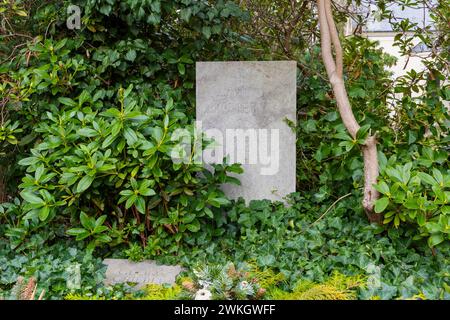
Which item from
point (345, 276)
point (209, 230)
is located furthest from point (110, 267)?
point (345, 276)

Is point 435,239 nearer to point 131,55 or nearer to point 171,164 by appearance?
point 171,164

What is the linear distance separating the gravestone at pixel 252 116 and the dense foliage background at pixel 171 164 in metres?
0.15

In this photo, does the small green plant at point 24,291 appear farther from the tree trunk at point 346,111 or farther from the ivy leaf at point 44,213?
the tree trunk at point 346,111

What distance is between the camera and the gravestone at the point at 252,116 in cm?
350

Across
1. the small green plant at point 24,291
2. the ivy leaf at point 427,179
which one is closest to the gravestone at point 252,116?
the ivy leaf at point 427,179

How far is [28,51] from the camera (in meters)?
3.55

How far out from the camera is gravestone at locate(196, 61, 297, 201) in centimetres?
350

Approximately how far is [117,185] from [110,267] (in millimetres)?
489

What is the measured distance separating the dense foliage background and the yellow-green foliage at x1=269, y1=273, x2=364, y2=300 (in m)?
0.08

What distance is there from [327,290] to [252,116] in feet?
5.28

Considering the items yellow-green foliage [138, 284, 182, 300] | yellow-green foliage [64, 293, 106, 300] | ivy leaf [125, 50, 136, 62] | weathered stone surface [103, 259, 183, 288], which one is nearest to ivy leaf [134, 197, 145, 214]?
weathered stone surface [103, 259, 183, 288]

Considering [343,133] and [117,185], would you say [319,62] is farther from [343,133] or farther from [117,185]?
[117,185]

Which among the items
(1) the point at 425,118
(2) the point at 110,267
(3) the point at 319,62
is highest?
(3) the point at 319,62

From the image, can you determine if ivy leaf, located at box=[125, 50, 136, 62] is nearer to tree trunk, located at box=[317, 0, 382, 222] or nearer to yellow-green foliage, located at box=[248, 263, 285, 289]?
tree trunk, located at box=[317, 0, 382, 222]
